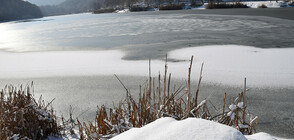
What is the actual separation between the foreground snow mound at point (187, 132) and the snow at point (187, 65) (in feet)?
9.54

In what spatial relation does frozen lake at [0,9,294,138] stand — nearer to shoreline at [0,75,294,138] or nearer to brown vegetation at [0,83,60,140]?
shoreline at [0,75,294,138]

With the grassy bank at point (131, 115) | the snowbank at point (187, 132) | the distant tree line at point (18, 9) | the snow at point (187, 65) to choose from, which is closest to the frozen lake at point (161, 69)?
the snow at point (187, 65)

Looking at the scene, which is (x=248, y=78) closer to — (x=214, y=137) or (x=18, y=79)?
(x=214, y=137)

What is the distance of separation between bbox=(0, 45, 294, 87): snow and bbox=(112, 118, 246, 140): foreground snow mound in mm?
2908

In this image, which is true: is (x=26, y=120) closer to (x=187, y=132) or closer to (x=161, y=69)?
(x=187, y=132)

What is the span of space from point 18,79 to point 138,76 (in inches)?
96.1

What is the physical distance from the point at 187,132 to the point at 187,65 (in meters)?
3.96

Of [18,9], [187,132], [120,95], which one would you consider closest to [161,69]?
[120,95]

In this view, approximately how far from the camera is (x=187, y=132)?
3.59 ft

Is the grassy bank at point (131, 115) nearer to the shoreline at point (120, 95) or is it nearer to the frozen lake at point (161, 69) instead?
the shoreline at point (120, 95)

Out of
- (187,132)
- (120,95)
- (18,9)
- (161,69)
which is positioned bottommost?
(120,95)

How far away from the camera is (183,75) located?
14.3ft

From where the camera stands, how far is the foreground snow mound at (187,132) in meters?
1.06

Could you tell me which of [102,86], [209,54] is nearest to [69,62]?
[102,86]
